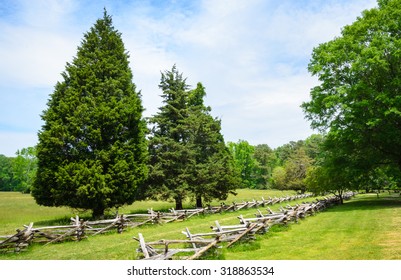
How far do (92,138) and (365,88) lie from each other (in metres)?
16.6

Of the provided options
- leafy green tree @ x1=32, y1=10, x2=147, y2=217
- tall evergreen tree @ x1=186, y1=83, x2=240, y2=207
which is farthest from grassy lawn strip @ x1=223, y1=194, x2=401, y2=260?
tall evergreen tree @ x1=186, y1=83, x2=240, y2=207

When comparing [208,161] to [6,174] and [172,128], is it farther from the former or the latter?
[6,174]

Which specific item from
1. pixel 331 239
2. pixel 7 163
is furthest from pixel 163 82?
pixel 7 163

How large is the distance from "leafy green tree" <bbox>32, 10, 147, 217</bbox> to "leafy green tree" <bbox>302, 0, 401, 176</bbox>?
1284 cm

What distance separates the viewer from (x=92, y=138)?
17.1m

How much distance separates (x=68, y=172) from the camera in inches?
647

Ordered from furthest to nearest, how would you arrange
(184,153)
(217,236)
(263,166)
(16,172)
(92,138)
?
1. (263,166)
2. (16,172)
3. (184,153)
4. (92,138)
5. (217,236)

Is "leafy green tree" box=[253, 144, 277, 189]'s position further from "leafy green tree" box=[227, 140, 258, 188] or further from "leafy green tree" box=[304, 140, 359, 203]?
"leafy green tree" box=[304, 140, 359, 203]

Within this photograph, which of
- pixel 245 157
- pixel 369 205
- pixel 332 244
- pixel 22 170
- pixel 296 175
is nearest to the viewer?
pixel 332 244

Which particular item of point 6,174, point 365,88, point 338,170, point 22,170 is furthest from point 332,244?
point 6,174

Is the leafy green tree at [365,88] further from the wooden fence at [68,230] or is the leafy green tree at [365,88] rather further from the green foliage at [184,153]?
the wooden fence at [68,230]

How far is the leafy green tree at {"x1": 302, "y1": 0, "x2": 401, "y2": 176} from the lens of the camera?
18266 mm
